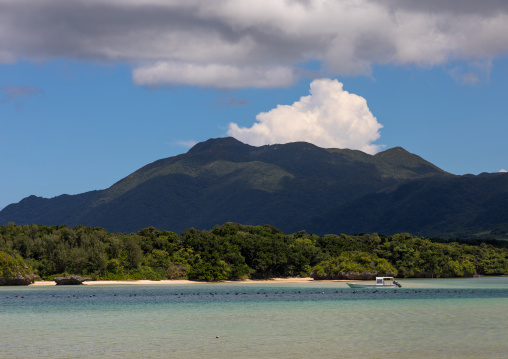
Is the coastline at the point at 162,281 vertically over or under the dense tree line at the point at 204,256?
under

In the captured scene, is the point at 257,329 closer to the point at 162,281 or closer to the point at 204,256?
the point at 162,281

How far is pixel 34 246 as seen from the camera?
141 metres

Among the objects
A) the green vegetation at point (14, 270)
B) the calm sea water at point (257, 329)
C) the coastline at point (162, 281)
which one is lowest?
the calm sea water at point (257, 329)

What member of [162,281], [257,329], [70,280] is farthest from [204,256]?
[257,329]

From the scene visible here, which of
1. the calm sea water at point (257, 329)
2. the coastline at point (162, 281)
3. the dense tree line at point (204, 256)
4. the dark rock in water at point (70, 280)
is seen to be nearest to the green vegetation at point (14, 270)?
the dense tree line at point (204, 256)

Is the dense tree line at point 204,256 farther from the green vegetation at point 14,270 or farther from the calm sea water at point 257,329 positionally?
the calm sea water at point 257,329

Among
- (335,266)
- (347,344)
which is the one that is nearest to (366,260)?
(335,266)

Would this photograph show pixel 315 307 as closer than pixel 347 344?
No

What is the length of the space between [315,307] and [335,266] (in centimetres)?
7853

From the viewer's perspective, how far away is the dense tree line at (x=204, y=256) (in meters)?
140

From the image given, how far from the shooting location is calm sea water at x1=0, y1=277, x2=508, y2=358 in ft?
132

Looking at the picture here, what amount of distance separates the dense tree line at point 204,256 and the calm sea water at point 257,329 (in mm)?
55626

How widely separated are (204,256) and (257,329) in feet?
319

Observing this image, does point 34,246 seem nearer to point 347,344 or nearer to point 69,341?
point 69,341
